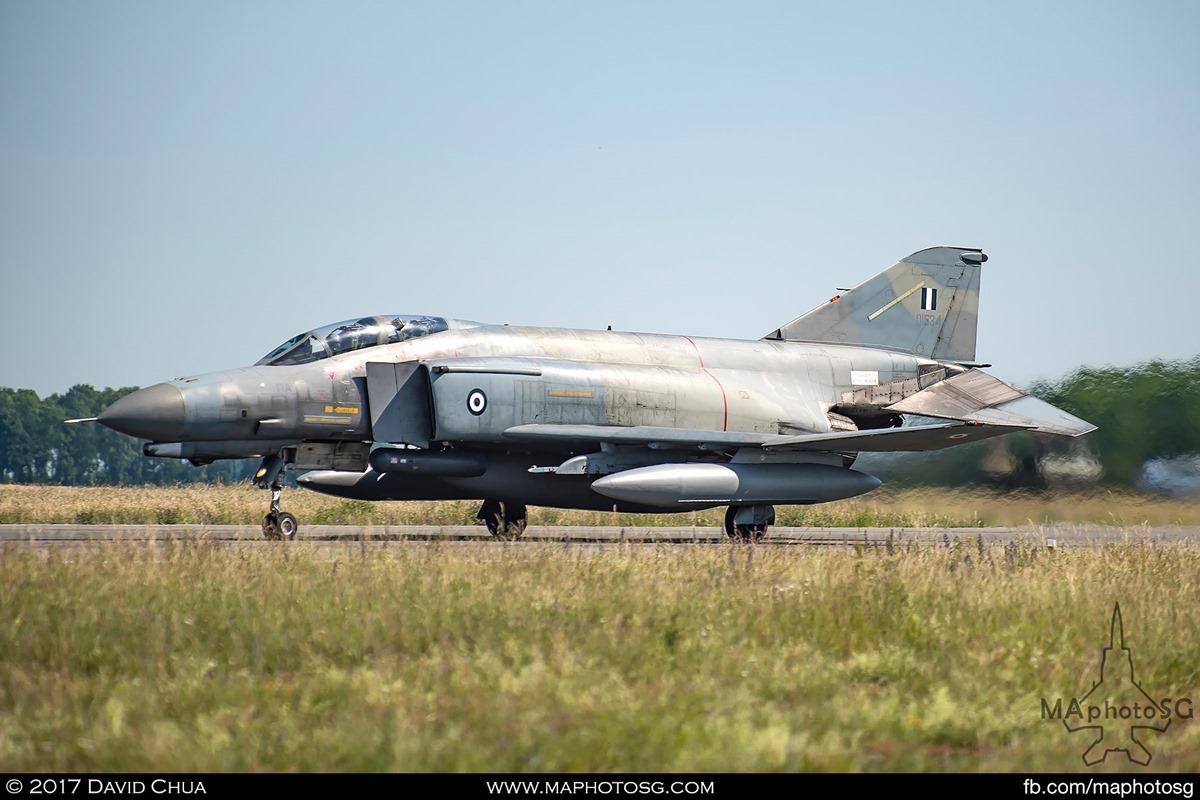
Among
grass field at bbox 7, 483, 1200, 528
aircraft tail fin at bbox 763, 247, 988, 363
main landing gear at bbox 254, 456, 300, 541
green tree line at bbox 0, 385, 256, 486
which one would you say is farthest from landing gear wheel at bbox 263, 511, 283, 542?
green tree line at bbox 0, 385, 256, 486

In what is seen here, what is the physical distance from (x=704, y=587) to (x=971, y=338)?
13525 mm

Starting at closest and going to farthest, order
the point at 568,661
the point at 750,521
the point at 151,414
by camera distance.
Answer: the point at 568,661 → the point at 151,414 → the point at 750,521

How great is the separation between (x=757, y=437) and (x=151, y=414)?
781 centimetres

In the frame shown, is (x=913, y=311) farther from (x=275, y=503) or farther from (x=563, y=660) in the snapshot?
(x=563, y=660)

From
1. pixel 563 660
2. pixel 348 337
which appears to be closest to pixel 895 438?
pixel 348 337

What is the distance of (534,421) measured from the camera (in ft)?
49.4

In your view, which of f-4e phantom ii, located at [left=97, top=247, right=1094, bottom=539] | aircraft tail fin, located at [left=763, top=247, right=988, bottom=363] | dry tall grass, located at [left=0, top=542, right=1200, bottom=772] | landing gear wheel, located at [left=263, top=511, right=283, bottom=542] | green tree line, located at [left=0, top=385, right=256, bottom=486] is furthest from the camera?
green tree line, located at [left=0, top=385, right=256, bottom=486]

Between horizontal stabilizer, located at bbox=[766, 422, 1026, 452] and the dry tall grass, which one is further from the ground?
horizontal stabilizer, located at bbox=[766, 422, 1026, 452]

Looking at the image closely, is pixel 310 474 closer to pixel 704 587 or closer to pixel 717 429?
pixel 717 429

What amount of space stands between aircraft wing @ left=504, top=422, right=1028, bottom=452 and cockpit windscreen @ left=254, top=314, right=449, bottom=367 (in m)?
1.92

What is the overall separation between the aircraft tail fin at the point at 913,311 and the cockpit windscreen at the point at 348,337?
22.1ft

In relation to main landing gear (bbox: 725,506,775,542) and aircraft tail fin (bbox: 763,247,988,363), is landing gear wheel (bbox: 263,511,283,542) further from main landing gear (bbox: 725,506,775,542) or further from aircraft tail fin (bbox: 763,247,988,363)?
aircraft tail fin (bbox: 763,247,988,363)

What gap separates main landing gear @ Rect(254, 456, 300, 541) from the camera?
13.7 metres

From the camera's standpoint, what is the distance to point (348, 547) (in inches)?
412
